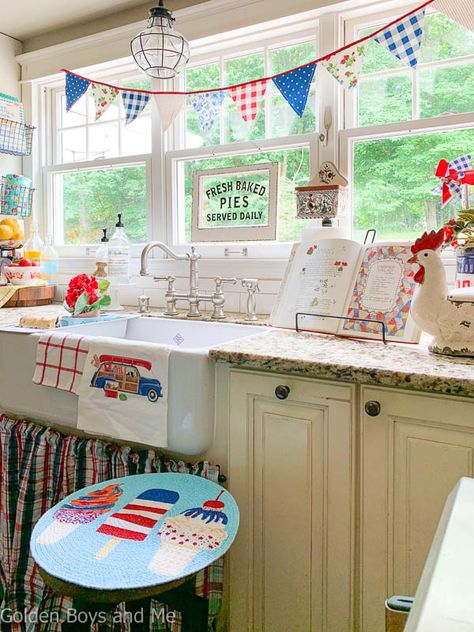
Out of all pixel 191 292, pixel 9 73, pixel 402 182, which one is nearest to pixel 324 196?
pixel 402 182

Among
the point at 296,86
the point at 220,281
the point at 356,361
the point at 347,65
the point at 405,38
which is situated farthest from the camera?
the point at 220,281

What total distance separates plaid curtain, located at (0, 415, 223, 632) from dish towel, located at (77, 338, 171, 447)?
114mm

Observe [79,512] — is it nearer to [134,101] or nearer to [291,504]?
[291,504]

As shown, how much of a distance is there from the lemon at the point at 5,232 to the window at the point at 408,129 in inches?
68.8

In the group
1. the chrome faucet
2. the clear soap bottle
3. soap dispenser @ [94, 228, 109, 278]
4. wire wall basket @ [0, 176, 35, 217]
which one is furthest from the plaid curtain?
wire wall basket @ [0, 176, 35, 217]

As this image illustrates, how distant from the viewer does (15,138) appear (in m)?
2.95

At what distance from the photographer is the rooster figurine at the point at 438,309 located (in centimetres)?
133

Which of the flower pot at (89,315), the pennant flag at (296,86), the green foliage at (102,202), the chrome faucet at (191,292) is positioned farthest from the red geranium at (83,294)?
the pennant flag at (296,86)

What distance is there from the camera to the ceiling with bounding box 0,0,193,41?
262 cm

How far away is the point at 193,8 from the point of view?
242 cm

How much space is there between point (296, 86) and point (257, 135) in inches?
13.2

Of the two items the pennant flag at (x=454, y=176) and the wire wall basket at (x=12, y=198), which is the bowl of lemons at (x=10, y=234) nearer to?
the wire wall basket at (x=12, y=198)

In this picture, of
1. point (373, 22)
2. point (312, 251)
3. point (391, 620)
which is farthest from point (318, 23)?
point (391, 620)

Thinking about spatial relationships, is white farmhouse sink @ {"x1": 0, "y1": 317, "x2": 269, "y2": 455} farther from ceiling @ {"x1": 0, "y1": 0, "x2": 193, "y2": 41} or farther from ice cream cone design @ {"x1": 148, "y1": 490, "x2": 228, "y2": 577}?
ceiling @ {"x1": 0, "y1": 0, "x2": 193, "y2": 41}
